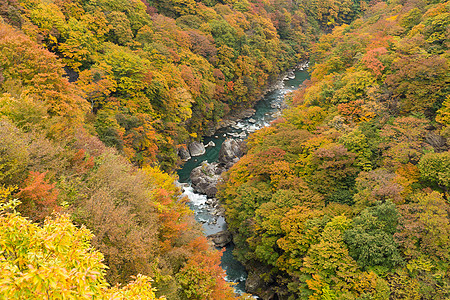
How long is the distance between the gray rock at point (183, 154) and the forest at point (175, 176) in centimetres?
205

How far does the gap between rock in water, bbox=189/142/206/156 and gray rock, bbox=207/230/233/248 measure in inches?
580

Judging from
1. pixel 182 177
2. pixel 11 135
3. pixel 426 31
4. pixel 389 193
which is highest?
pixel 426 31

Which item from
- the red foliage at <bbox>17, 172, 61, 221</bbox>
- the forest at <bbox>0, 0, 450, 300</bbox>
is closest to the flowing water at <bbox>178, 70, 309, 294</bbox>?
the forest at <bbox>0, 0, 450, 300</bbox>

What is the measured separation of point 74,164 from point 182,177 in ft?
64.4

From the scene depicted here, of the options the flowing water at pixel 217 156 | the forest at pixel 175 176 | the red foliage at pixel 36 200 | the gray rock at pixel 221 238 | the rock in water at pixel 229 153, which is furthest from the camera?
the rock in water at pixel 229 153

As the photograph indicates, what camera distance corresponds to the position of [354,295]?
13367 mm

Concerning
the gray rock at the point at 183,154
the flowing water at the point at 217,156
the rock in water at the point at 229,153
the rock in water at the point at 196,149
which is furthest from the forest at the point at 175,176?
the rock in water at the point at 229,153

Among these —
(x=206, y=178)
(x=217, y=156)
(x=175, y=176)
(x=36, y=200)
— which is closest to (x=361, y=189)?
(x=175, y=176)

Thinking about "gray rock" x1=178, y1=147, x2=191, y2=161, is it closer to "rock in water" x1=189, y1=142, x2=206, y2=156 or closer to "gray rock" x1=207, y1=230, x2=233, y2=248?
"rock in water" x1=189, y1=142, x2=206, y2=156

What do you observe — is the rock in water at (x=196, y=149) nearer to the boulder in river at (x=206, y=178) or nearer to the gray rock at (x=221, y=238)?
the boulder in river at (x=206, y=178)

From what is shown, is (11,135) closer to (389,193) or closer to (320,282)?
(320,282)

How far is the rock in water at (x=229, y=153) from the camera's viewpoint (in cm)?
3384

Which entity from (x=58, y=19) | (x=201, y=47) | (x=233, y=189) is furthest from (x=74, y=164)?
(x=201, y=47)

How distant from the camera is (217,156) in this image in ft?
120
